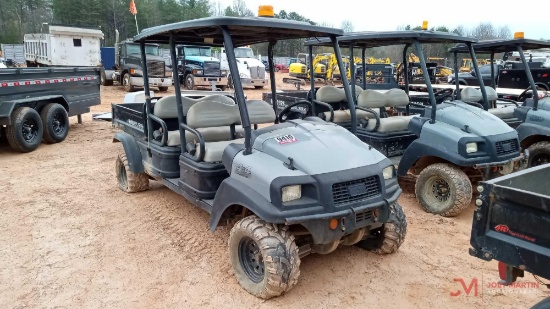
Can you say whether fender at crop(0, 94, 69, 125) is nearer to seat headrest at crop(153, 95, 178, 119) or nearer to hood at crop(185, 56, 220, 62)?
seat headrest at crop(153, 95, 178, 119)

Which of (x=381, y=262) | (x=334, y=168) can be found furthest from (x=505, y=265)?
(x=381, y=262)

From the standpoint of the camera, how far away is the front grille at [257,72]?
20828 mm

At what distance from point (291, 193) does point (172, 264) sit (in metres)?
1.51

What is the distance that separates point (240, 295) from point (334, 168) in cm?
124

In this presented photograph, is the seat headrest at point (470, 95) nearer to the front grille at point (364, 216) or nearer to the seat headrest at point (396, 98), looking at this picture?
the seat headrest at point (396, 98)

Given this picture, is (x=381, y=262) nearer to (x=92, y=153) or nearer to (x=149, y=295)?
(x=149, y=295)

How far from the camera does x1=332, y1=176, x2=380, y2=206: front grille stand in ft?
10.1

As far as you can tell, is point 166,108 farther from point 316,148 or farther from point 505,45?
point 505,45

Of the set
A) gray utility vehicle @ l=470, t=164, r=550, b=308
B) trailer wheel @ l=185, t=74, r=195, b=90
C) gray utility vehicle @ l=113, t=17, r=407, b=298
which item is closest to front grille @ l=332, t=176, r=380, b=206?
gray utility vehicle @ l=113, t=17, r=407, b=298

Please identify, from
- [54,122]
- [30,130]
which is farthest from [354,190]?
[54,122]

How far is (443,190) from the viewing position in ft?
16.8

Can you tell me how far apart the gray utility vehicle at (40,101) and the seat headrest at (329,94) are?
529 cm

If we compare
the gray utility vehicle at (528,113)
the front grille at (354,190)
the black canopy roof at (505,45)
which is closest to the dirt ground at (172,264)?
the front grille at (354,190)

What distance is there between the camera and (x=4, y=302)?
3271 millimetres
